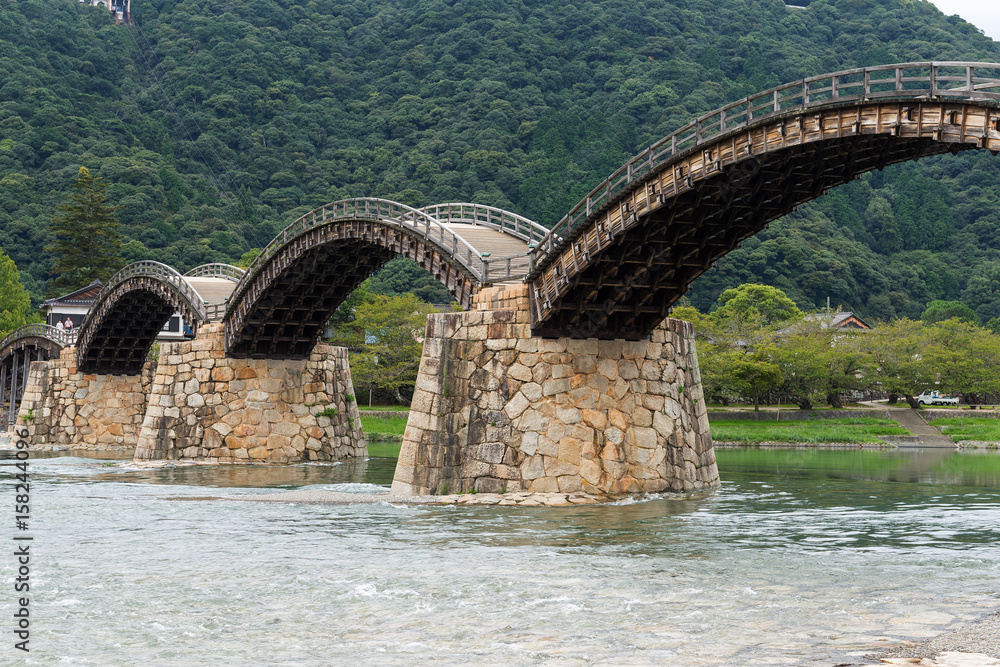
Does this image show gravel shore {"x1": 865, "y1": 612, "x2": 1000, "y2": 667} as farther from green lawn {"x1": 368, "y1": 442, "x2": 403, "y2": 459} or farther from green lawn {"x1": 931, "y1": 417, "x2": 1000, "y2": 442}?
green lawn {"x1": 931, "y1": 417, "x2": 1000, "y2": 442}

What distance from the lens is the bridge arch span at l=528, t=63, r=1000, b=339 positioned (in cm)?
1767

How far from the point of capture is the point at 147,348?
180ft

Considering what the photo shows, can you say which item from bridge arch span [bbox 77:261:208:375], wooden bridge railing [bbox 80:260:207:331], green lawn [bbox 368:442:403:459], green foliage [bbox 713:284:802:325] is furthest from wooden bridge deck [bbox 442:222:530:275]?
green foliage [bbox 713:284:802:325]

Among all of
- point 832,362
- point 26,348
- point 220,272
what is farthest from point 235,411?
point 832,362

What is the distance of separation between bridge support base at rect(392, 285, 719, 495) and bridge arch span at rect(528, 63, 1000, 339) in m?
0.77

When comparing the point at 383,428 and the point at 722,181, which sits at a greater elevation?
the point at 722,181

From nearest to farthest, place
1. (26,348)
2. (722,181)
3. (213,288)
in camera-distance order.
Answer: (722,181)
(213,288)
(26,348)

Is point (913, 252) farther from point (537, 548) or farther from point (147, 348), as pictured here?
point (537, 548)

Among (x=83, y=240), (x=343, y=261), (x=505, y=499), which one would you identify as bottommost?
(x=505, y=499)

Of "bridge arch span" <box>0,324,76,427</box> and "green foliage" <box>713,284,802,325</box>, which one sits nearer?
"bridge arch span" <box>0,324,76,427</box>

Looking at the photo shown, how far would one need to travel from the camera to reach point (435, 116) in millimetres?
117062

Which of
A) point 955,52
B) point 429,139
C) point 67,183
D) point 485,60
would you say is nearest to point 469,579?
point 67,183

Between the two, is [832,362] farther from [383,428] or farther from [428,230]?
[428,230]

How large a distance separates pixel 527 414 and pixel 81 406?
3619cm
